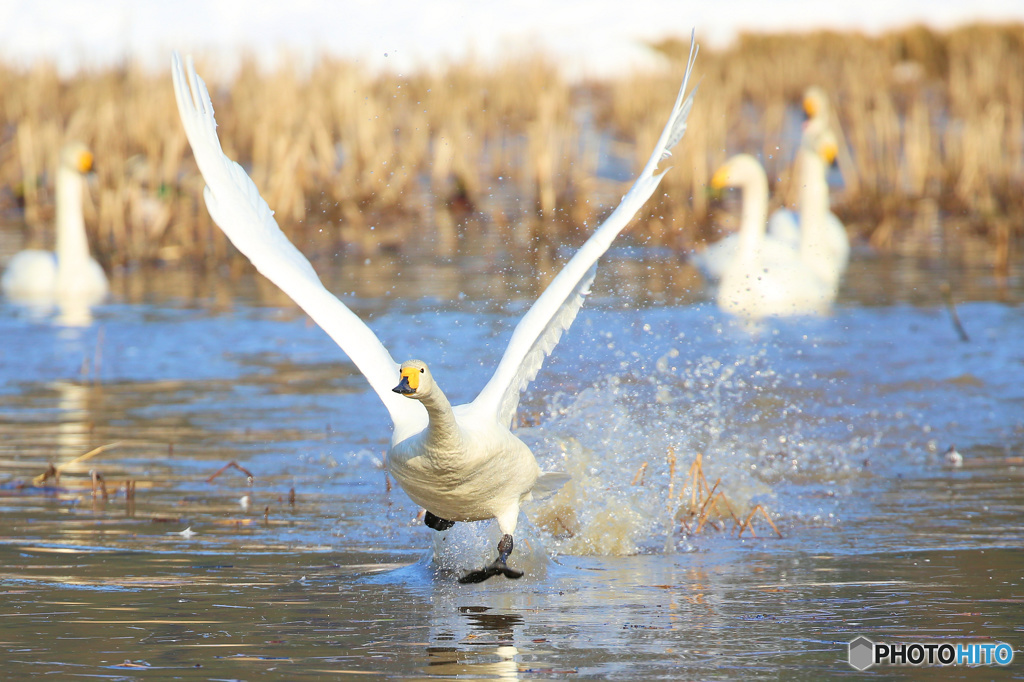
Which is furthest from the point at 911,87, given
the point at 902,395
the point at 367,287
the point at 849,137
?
the point at 902,395

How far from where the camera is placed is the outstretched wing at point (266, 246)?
5820 mm

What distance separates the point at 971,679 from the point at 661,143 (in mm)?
2852

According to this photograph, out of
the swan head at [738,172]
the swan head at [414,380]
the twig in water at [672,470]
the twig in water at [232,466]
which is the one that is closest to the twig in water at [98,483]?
the twig in water at [232,466]

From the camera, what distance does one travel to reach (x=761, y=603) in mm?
4957

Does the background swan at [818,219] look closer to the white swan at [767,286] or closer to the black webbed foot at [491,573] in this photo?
the white swan at [767,286]

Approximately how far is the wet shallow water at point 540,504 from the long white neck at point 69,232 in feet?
3.98

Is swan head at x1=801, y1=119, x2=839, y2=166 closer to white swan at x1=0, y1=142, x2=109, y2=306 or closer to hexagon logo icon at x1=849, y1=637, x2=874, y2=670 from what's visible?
white swan at x1=0, y1=142, x2=109, y2=306

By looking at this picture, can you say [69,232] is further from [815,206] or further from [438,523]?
[438,523]

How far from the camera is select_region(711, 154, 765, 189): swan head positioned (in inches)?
577

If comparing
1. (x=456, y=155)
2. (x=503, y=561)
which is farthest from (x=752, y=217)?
(x=503, y=561)

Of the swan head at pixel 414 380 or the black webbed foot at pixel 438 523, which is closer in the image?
the swan head at pixel 414 380

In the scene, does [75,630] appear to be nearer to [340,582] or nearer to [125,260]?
[340,582]

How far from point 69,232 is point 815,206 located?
7.24 metres

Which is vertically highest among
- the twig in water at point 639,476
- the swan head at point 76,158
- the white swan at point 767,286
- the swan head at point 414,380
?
the swan head at point 76,158
